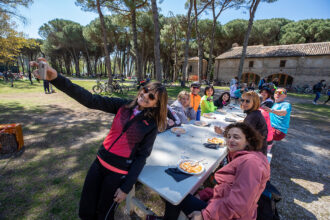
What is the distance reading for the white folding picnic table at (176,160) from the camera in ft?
4.59

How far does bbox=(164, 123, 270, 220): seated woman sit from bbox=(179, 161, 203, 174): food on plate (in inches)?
8.8

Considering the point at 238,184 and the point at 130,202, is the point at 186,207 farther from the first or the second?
the point at 130,202

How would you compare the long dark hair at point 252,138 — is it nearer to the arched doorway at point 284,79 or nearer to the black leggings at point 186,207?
the black leggings at point 186,207

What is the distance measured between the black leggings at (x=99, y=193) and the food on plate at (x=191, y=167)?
66cm

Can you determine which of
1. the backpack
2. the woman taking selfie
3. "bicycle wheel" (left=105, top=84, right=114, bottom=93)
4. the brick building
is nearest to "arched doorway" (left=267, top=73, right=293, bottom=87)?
the brick building

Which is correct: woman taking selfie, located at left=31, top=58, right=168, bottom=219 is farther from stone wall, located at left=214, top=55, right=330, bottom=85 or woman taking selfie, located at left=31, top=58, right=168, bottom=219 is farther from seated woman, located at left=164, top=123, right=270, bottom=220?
stone wall, located at left=214, top=55, right=330, bottom=85

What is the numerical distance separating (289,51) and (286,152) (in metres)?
23.9

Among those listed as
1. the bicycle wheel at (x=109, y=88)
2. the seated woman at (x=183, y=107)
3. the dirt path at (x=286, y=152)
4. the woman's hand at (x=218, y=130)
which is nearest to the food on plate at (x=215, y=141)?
the woman's hand at (x=218, y=130)

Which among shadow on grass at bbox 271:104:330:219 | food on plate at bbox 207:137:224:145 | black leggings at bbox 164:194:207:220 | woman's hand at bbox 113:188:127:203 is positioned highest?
food on plate at bbox 207:137:224:145

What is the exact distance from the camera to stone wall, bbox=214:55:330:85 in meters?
19.1

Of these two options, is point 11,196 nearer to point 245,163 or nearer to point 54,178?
point 54,178

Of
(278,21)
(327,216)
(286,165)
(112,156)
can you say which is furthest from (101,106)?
(278,21)

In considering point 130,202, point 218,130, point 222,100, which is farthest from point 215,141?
point 222,100

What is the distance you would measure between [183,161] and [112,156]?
0.82 meters
